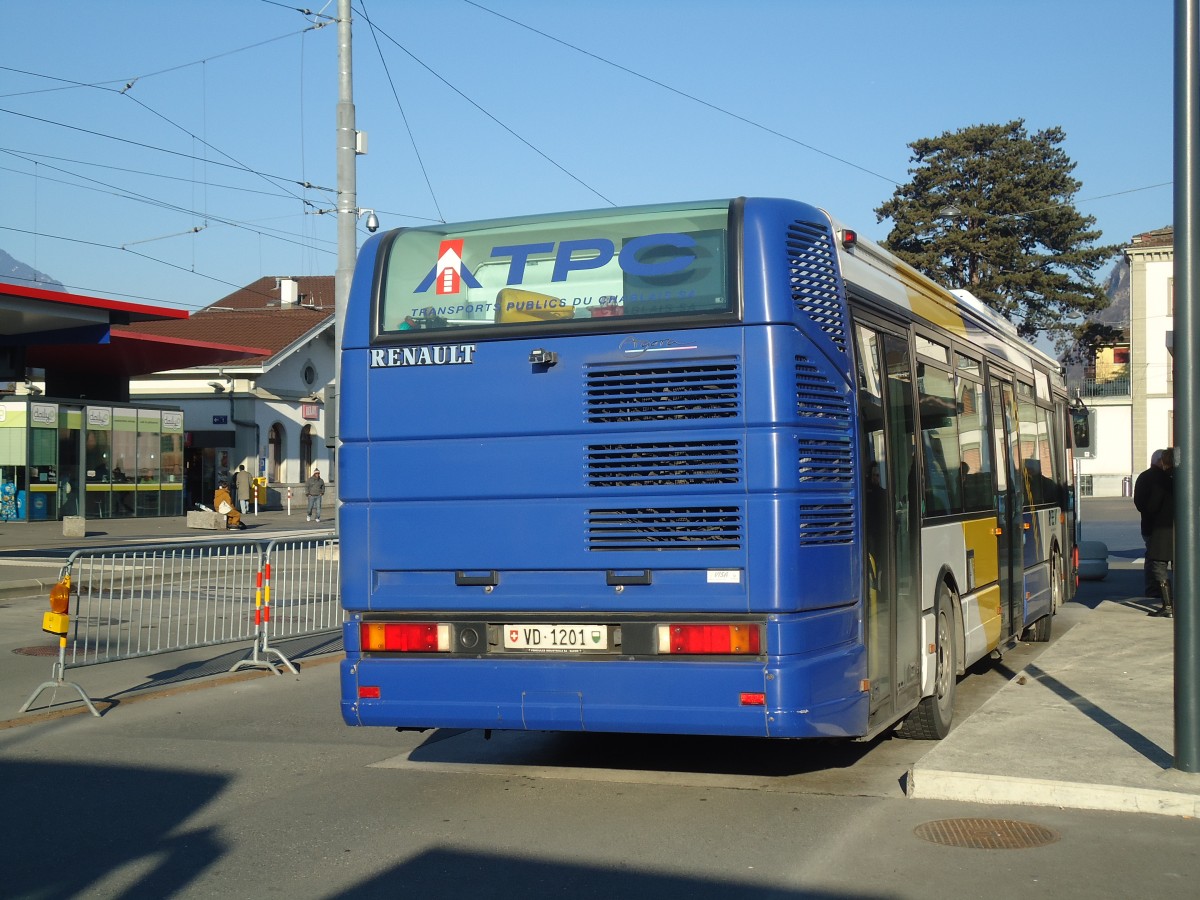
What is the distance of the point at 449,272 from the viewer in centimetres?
731

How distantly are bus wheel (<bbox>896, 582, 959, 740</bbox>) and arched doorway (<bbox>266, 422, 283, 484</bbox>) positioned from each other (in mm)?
47087

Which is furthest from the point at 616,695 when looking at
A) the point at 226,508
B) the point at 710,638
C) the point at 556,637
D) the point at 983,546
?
the point at 226,508

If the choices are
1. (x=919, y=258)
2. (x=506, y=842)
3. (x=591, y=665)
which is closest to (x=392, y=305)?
(x=591, y=665)

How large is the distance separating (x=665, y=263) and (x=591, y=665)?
2.08 metres

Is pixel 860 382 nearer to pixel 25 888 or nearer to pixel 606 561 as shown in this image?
pixel 606 561

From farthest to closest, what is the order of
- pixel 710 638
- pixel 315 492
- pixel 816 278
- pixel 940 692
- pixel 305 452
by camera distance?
pixel 305 452 → pixel 315 492 → pixel 940 692 → pixel 816 278 → pixel 710 638

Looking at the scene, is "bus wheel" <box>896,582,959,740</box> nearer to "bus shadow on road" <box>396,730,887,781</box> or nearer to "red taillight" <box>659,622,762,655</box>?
"bus shadow on road" <box>396,730,887,781</box>

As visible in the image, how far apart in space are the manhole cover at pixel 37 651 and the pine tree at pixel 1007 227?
2052 inches

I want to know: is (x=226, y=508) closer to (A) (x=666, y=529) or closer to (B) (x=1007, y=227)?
(A) (x=666, y=529)

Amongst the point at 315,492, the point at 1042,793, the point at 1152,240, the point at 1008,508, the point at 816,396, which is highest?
the point at 1152,240

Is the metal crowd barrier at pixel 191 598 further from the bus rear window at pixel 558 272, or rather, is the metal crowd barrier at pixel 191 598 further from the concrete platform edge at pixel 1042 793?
the concrete platform edge at pixel 1042 793

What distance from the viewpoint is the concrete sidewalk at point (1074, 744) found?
6.84 meters

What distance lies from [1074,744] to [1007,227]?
5843 cm

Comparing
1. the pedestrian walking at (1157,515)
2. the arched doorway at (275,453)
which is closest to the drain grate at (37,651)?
the pedestrian walking at (1157,515)
